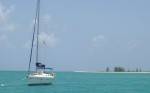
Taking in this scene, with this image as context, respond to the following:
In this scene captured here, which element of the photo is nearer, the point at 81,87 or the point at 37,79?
the point at 37,79

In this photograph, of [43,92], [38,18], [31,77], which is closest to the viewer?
[43,92]

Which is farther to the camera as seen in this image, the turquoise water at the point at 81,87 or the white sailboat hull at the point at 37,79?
the white sailboat hull at the point at 37,79

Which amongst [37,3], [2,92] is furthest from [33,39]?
[2,92]

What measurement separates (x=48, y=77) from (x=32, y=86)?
4.16 metres

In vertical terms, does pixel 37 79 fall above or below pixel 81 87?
above

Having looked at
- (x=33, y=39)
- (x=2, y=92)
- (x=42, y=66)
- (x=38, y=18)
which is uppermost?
(x=38, y=18)

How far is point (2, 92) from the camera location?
5197 centimetres

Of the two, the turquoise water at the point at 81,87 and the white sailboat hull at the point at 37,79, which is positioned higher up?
the white sailboat hull at the point at 37,79

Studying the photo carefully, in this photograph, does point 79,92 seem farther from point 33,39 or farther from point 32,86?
point 33,39

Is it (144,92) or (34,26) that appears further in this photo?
(34,26)

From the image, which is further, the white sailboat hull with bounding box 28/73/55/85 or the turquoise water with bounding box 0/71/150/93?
the white sailboat hull with bounding box 28/73/55/85

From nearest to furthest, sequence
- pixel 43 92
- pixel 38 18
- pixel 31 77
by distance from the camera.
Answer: pixel 43 92 < pixel 31 77 < pixel 38 18

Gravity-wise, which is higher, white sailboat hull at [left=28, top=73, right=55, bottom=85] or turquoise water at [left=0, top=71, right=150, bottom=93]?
white sailboat hull at [left=28, top=73, right=55, bottom=85]

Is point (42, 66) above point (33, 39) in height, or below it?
below
